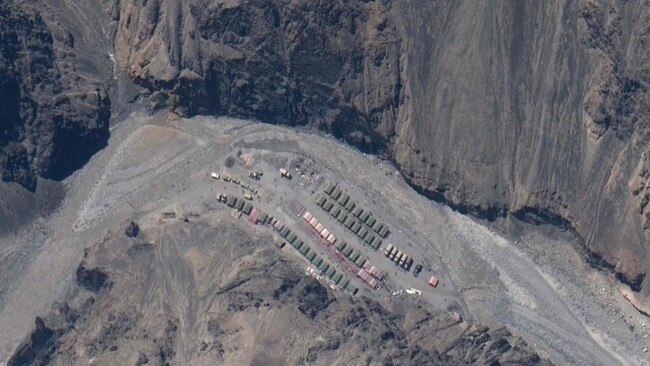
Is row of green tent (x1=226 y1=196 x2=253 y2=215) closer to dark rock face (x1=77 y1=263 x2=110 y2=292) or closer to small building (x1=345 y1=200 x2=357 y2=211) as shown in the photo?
small building (x1=345 y1=200 x2=357 y2=211)

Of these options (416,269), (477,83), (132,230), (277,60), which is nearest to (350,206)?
(416,269)

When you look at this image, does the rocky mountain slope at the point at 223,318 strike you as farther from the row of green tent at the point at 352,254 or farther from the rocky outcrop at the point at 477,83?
the rocky outcrop at the point at 477,83

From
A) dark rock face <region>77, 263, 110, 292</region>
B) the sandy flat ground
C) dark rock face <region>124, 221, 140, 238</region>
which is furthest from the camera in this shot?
the sandy flat ground

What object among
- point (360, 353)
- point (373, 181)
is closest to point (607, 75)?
point (373, 181)

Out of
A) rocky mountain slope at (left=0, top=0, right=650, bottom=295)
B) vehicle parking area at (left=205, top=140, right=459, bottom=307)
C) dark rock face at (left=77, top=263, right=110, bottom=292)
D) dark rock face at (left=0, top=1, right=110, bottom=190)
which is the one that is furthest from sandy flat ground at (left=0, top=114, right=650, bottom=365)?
dark rock face at (left=0, top=1, right=110, bottom=190)

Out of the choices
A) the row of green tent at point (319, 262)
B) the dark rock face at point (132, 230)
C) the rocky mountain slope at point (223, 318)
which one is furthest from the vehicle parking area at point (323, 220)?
the dark rock face at point (132, 230)

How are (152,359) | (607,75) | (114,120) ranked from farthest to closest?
(114,120) → (607,75) → (152,359)

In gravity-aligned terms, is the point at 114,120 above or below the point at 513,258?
above

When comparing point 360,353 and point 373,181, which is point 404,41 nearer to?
point 373,181
